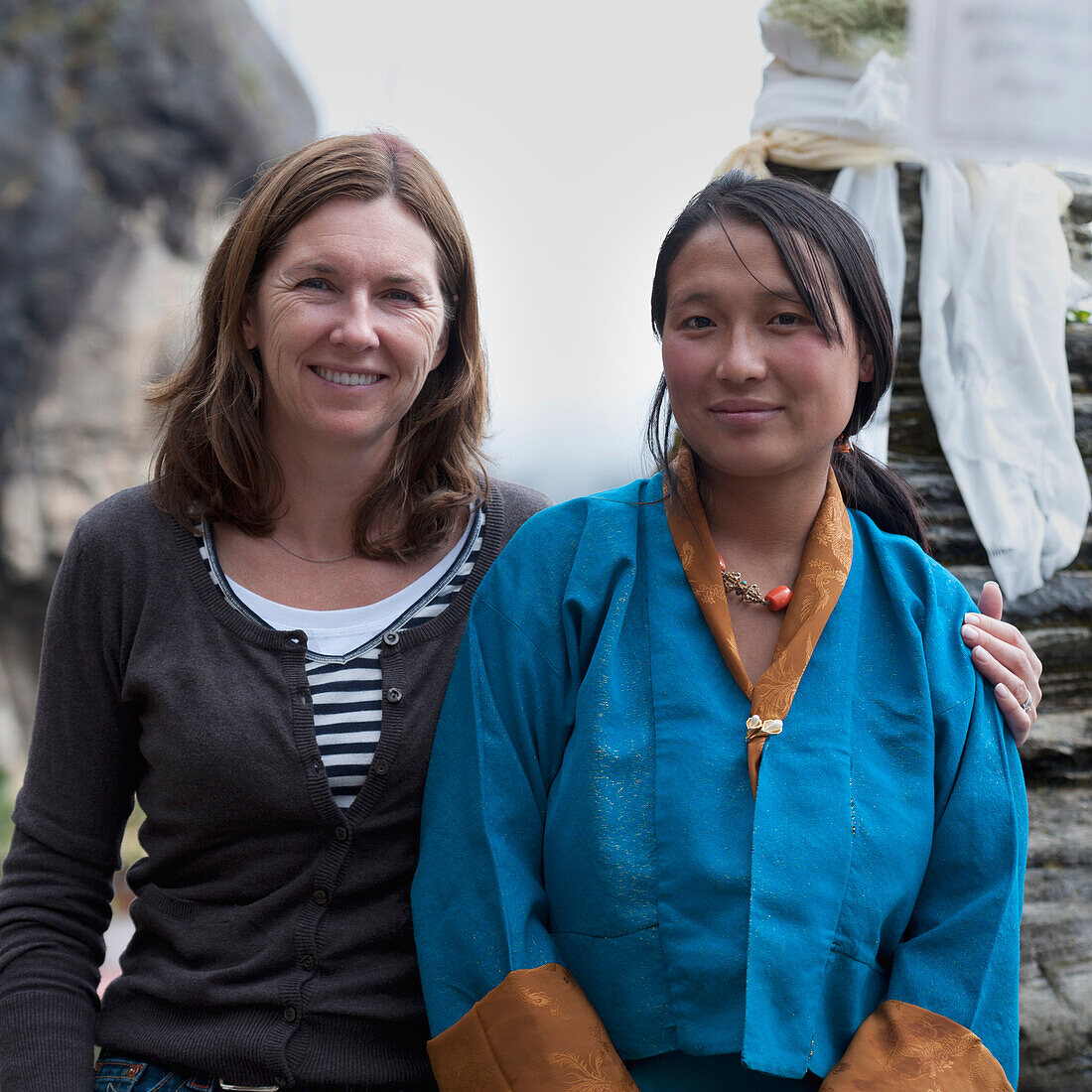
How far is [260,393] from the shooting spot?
1.69m

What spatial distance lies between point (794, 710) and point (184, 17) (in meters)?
5.75

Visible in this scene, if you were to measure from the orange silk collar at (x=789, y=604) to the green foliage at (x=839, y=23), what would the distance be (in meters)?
1.97

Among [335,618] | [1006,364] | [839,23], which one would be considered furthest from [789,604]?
[839,23]

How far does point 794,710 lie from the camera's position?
1.30m

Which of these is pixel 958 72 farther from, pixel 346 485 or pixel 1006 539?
pixel 346 485

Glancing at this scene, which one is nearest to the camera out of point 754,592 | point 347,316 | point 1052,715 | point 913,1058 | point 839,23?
point 913,1058

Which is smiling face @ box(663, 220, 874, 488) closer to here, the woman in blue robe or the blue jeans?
the woman in blue robe

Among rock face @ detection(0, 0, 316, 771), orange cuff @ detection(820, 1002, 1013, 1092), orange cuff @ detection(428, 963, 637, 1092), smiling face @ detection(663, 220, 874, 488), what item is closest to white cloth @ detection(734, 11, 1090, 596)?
smiling face @ detection(663, 220, 874, 488)

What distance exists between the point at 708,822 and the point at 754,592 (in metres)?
0.32

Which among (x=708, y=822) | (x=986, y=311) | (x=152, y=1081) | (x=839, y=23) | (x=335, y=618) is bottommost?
(x=152, y=1081)

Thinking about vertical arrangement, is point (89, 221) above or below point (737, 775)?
above

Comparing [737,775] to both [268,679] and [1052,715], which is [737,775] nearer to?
[268,679]

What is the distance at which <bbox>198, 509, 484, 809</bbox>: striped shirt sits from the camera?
149 cm

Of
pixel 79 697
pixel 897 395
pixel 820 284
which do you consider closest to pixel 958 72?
pixel 897 395
